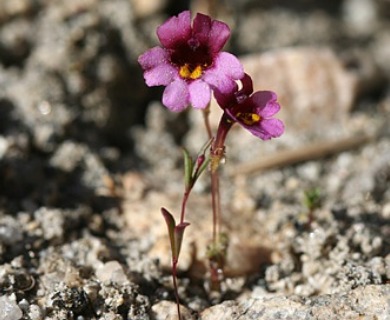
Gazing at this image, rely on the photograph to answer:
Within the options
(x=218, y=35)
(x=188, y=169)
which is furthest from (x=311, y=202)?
(x=218, y=35)

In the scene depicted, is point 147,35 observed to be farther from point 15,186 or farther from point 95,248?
point 95,248

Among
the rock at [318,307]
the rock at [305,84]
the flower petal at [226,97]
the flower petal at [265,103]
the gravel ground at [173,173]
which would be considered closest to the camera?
the rock at [318,307]

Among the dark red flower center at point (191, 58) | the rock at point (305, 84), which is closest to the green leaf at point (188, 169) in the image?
the dark red flower center at point (191, 58)

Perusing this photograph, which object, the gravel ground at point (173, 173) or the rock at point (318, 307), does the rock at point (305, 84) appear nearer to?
the gravel ground at point (173, 173)

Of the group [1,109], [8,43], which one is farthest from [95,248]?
[8,43]

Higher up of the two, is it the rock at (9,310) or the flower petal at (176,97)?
the flower petal at (176,97)

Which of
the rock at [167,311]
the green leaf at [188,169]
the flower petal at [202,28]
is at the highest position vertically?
the flower petal at [202,28]
